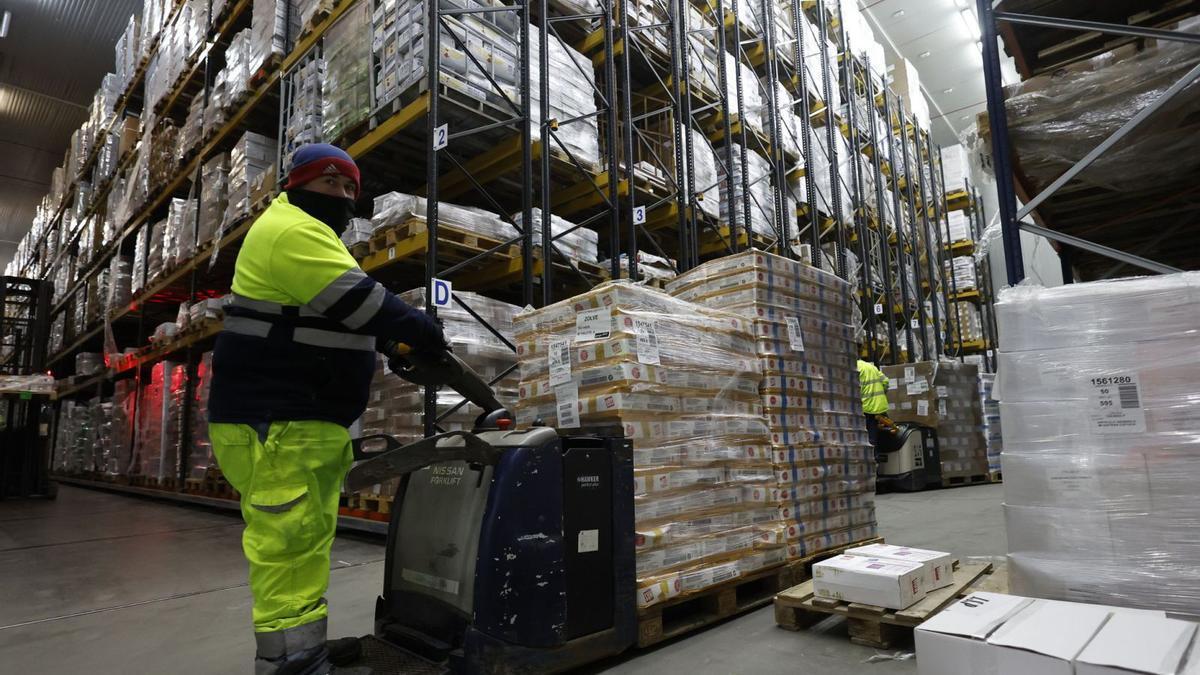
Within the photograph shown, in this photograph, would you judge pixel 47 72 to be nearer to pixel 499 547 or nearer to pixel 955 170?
pixel 499 547

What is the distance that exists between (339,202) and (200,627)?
6.99 feet

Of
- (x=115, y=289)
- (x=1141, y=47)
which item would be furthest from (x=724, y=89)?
(x=115, y=289)

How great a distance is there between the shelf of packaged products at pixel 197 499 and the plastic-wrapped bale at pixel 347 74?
3180 millimetres

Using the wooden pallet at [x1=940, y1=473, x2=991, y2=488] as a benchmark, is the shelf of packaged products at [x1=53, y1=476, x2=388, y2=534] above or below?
above

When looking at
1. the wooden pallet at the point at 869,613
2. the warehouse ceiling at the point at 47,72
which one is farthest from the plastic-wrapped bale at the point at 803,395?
the warehouse ceiling at the point at 47,72

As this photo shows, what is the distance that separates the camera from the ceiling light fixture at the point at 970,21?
12.7 m

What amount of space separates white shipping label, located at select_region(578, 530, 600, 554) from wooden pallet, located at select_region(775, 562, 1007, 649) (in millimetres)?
957

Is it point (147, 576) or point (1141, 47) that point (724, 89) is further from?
point (147, 576)

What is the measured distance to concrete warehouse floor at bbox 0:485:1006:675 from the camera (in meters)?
2.39

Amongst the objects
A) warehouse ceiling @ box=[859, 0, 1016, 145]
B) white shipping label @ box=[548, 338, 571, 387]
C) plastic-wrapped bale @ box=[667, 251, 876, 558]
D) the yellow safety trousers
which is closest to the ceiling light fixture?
warehouse ceiling @ box=[859, 0, 1016, 145]

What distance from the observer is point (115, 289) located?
1027cm

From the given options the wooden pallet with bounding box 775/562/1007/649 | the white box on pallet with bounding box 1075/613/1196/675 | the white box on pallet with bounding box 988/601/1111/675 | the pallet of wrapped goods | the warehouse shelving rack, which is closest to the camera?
the white box on pallet with bounding box 1075/613/1196/675

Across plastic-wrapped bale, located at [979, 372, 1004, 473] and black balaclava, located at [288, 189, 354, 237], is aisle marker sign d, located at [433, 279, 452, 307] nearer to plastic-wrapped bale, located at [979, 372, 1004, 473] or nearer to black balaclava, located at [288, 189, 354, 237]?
black balaclava, located at [288, 189, 354, 237]

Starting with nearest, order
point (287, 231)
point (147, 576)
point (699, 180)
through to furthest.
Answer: point (287, 231) → point (147, 576) → point (699, 180)
